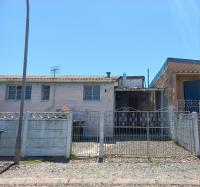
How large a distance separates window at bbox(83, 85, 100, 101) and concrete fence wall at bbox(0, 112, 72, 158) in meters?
8.49

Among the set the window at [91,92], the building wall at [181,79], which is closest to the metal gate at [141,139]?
the building wall at [181,79]

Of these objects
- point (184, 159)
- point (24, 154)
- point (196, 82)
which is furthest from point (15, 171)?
point (196, 82)

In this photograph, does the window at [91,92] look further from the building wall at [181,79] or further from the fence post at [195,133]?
the fence post at [195,133]

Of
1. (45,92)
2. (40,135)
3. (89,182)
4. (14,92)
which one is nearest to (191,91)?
(45,92)

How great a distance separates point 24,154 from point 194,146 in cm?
686

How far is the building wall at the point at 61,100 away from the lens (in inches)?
750

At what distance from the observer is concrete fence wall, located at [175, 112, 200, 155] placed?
10.9m

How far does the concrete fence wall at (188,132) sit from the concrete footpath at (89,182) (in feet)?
13.4

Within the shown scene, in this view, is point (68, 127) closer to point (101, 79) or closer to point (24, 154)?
point (24, 154)

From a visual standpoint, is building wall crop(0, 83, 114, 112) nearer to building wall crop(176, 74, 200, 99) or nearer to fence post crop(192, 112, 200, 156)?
building wall crop(176, 74, 200, 99)

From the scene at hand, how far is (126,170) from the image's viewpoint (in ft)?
27.5

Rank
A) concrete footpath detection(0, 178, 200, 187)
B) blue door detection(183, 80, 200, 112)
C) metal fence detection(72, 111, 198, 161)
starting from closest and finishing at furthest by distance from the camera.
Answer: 1. concrete footpath detection(0, 178, 200, 187)
2. metal fence detection(72, 111, 198, 161)
3. blue door detection(183, 80, 200, 112)

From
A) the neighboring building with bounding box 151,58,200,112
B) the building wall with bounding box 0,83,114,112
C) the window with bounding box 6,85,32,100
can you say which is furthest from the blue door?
the window with bounding box 6,85,32,100

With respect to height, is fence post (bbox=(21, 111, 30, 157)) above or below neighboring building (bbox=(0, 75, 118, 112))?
below
